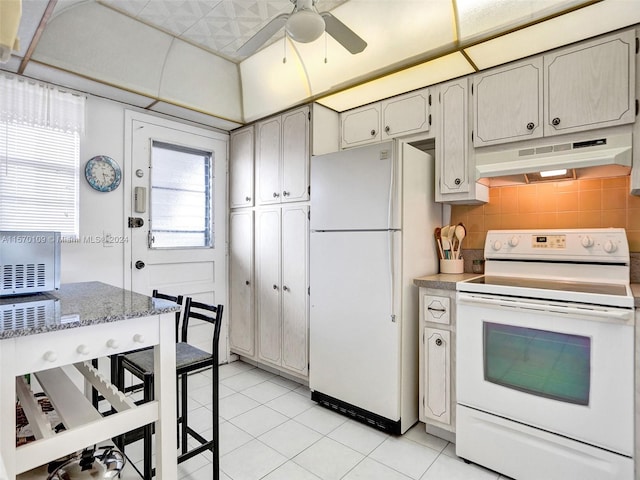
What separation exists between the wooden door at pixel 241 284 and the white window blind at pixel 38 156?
4.38ft

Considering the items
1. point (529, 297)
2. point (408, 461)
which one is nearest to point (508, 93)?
point (529, 297)

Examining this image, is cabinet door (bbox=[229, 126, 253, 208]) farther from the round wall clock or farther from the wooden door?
the round wall clock

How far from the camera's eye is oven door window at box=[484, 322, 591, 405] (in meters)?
1.70

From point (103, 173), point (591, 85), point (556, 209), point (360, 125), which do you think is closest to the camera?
point (591, 85)

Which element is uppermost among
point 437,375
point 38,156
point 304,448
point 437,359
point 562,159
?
point 38,156

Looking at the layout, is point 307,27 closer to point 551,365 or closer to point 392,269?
point 392,269

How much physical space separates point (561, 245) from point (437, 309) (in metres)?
0.85

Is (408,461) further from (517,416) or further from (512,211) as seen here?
(512,211)

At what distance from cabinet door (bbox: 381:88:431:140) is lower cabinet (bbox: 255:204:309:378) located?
36.3 inches

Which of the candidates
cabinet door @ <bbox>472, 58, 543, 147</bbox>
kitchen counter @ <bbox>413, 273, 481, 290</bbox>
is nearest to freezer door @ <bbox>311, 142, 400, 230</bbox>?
kitchen counter @ <bbox>413, 273, 481, 290</bbox>

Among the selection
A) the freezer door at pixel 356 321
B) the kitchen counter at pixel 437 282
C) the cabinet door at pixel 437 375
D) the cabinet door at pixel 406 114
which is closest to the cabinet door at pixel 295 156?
the freezer door at pixel 356 321

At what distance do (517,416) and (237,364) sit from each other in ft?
8.36

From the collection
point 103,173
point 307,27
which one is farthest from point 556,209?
point 103,173

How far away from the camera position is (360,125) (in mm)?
2920
